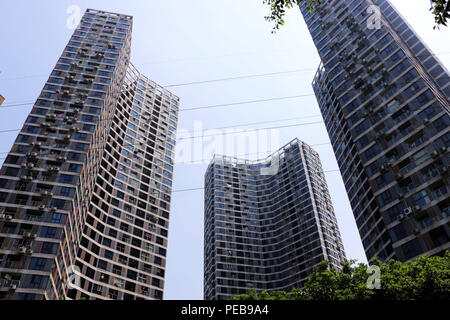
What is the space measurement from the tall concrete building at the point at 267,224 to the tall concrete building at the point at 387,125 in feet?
96.1

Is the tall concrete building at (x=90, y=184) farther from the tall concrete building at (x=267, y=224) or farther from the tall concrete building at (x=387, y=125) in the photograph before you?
the tall concrete building at (x=387, y=125)

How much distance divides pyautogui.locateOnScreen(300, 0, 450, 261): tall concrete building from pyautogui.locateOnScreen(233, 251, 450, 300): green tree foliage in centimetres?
1548

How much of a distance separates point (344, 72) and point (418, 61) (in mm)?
10836

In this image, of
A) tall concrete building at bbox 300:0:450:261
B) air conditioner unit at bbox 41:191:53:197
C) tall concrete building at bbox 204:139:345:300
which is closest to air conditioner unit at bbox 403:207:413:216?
tall concrete building at bbox 300:0:450:261

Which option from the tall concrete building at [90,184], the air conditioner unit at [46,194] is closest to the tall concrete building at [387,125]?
the tall concrete building at [90,184]

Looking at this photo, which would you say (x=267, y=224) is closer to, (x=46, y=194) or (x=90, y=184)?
(x=90, y=184)

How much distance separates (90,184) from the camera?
53.8 metres

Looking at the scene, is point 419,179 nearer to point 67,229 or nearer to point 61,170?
point 67,229

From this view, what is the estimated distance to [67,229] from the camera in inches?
1670

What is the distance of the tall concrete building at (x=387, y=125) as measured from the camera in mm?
36125

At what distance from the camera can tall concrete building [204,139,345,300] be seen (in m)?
78.2

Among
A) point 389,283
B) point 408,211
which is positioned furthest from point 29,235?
point 408,211
